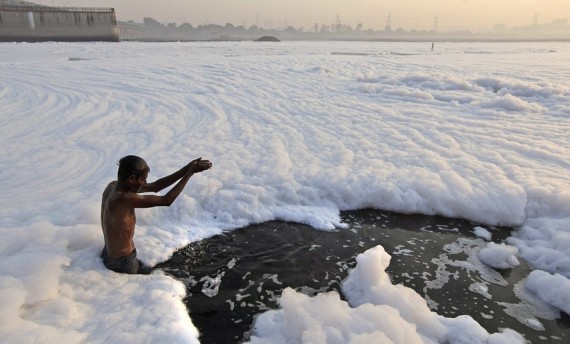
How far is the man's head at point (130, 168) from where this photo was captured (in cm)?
278

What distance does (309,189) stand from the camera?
4859 millimetres

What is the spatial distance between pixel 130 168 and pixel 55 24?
183 feet

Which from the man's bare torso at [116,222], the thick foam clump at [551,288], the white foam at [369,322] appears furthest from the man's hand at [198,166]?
the thick foam clump at [551,288]

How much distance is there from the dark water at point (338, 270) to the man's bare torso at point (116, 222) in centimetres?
46

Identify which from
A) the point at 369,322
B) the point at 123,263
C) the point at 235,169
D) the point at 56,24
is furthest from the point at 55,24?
the point at 369,322

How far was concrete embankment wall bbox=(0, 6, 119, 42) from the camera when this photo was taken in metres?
44.4

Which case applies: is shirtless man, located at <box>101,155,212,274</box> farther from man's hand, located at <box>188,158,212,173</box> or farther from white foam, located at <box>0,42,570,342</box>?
white foam, located at <box>0,42,570,342</box>

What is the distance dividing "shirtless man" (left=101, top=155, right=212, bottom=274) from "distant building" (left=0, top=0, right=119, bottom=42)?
175 ft

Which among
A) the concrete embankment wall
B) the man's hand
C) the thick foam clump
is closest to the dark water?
the thick foam clump

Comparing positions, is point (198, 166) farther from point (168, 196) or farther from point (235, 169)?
point (235, 169)

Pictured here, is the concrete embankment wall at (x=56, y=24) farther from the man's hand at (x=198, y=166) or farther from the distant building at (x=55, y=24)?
the man's hand at (x=198, y=166)

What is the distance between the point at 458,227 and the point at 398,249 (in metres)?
0.93

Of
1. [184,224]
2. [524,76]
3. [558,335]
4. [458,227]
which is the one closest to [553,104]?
[524,76]

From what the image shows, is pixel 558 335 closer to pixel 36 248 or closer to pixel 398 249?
pixel 398 249
